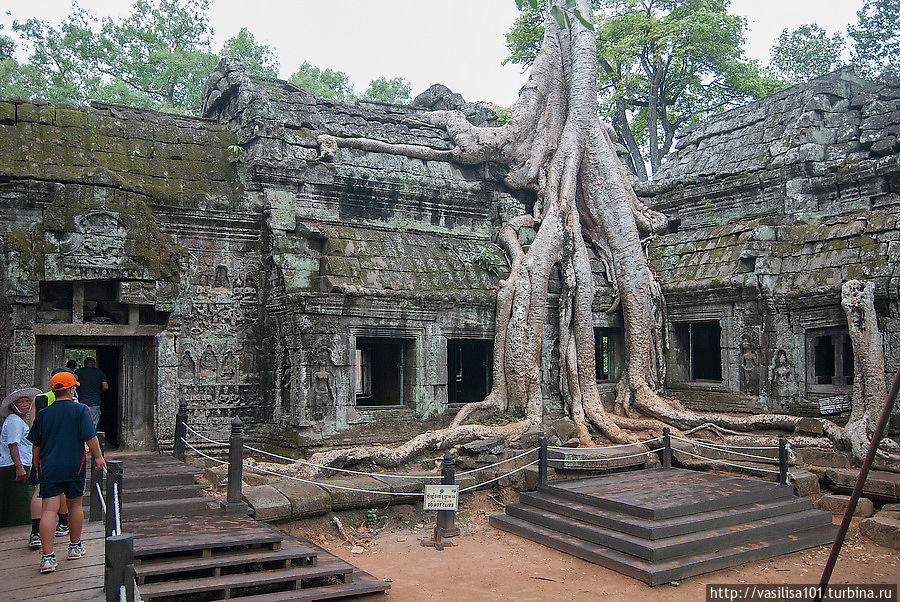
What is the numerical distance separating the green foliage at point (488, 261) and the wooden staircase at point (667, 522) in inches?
145

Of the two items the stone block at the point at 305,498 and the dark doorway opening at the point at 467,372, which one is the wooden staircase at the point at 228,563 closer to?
the stone block at the point at 305,498

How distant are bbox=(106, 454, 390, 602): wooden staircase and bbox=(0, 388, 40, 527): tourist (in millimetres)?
904

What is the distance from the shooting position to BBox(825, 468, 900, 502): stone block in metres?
8.47

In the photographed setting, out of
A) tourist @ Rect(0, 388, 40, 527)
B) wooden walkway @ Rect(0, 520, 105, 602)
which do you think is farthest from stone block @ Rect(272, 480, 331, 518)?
tourist @ Rect(0, 388, 40, 527)

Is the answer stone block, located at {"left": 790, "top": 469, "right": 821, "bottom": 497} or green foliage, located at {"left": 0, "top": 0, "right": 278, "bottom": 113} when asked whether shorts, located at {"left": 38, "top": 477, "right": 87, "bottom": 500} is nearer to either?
stone block, located at {"left": 790, "top": 469, "right": 821, "bottom": 497}

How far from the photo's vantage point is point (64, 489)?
5.20 meters

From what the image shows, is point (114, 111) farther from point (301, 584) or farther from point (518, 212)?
point (301, 584)

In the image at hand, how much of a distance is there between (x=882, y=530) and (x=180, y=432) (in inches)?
314

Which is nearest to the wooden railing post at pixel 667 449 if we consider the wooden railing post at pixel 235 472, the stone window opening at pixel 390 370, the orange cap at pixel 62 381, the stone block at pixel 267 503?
the stone window opening at pixel 390 370

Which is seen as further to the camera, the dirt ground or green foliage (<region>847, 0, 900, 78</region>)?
green foliage (<region>847, 0, 900, 78</region>)

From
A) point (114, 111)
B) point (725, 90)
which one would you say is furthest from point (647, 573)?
point (725, 90)

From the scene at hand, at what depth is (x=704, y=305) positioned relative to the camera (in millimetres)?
11820

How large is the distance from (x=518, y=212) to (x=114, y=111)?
6368 mm

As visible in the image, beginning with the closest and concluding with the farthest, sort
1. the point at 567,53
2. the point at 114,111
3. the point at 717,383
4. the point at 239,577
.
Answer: the point at 239,577, the point at 114,111, the point at 717,383, the point at 567,53
